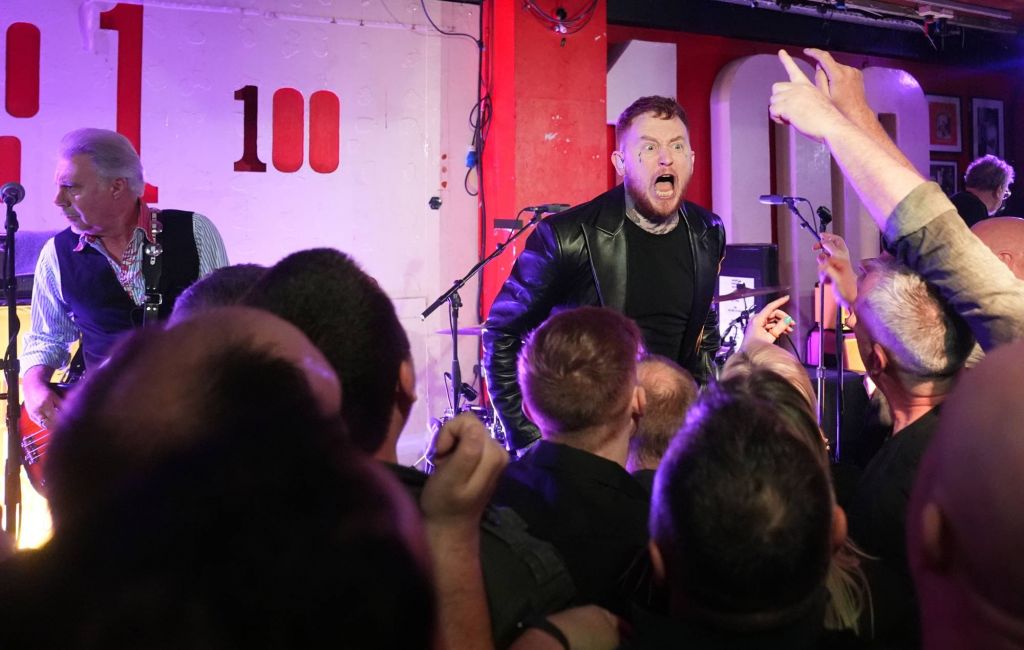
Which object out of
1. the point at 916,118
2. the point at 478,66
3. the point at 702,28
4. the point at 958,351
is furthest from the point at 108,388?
the point at 916,118

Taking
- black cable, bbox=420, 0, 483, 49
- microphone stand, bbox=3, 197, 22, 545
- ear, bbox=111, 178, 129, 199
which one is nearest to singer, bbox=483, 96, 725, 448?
ear, bbox=111, 178, 129, 199

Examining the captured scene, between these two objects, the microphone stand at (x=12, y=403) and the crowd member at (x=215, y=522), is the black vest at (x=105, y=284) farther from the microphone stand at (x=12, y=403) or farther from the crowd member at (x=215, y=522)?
the crowd member at (x=215, y=522)

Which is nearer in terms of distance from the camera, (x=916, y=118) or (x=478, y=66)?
(x=478, y=66)

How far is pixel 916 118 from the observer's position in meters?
7.62

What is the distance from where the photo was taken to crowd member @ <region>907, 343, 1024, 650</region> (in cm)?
64

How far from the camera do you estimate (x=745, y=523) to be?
0.90 m

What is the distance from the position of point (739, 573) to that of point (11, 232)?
3020 millimetres

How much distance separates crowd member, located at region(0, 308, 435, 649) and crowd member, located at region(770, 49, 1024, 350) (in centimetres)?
86

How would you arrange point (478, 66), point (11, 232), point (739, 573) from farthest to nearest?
point (478, 66) < point (11, 232) < point (739, 573)

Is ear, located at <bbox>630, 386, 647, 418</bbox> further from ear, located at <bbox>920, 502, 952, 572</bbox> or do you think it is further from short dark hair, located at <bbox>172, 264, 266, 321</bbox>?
ear, located at <bbox>920, 502, 952, 572</bbox>

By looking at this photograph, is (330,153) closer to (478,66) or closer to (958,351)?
(478,66)

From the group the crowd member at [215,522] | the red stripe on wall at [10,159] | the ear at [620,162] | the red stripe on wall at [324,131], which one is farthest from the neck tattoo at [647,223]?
the red stripe on wall at [10,159]

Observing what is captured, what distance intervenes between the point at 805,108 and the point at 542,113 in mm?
4188

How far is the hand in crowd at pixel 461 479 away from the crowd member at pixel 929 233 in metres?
0.65
